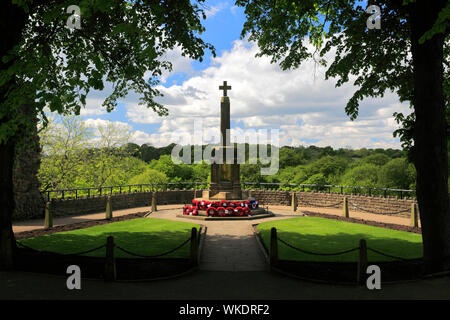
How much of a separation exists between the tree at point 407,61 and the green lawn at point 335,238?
8.28ft

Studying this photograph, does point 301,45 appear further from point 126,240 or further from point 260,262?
point 126,240

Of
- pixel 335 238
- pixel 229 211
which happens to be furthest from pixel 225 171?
pixel 335 238

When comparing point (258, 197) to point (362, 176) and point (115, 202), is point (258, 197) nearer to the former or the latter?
point (115, 202)

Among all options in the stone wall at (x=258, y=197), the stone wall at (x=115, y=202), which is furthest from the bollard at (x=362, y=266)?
the stone wall at (x=115, y=202)

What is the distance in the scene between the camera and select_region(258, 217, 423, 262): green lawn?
32.8 feet

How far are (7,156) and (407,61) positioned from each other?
526 inches

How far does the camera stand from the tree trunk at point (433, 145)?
A: 7949 millimetres

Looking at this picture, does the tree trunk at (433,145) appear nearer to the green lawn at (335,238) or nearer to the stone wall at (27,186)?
the green lawn at (335,238)

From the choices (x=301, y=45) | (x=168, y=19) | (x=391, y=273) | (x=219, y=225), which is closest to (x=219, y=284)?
(x=391, y=273)

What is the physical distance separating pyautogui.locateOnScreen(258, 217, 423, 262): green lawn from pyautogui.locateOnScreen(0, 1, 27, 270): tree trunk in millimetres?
7733

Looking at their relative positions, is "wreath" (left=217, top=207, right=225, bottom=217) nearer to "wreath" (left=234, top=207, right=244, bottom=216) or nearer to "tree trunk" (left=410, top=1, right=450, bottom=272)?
"wreath" (left=234, top=207, right=244, bottom=216)

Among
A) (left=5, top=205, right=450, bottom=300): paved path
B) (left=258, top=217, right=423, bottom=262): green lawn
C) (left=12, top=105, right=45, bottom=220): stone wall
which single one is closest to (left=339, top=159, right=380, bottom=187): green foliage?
(left=258, top=217, right=423, bottom=262): green lawn

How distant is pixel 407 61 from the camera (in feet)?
37.3
